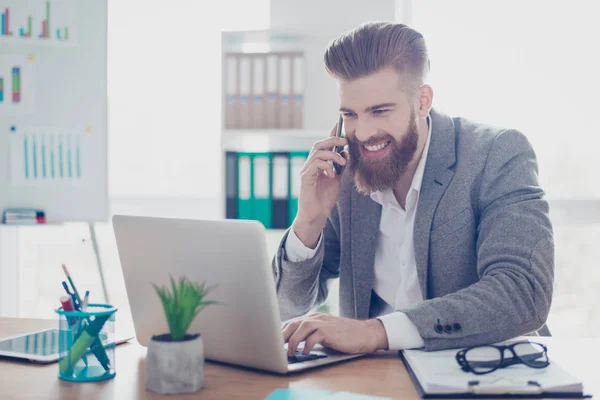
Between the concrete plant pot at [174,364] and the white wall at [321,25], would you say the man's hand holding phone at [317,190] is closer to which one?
the concrete plant pot at [174,364]

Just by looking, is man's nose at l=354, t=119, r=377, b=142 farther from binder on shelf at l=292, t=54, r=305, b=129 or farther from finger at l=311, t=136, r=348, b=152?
binder on shelf at l=292, t=54, r=305, b=129

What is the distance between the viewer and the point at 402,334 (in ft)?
3.99

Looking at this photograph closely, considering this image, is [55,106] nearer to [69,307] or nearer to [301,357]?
[69,307]

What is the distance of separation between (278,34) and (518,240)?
5.59 ft

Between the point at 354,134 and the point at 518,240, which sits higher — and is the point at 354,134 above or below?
above

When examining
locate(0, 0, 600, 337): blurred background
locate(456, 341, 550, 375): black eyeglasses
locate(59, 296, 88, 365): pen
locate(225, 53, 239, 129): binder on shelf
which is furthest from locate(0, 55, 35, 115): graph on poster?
locate(456, 341, 550, 375): black eyeglasses

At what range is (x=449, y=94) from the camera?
10.4 ft

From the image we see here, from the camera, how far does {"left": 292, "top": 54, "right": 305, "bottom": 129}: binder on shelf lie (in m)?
2.71

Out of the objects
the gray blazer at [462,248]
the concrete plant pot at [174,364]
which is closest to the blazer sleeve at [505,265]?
the gray blazer at [462,248]

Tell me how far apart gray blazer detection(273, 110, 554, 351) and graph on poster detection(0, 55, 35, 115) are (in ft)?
5.01

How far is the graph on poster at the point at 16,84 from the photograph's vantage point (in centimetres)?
271

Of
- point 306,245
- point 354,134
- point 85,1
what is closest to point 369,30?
point 354,134

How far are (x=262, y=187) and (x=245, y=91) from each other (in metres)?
0.40

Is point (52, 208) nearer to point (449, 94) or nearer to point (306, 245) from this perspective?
point (306, 245)
